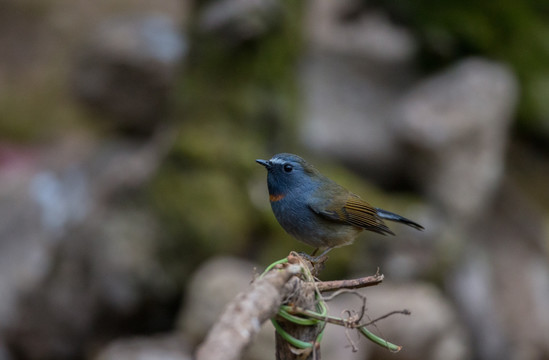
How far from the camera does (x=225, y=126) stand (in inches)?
349

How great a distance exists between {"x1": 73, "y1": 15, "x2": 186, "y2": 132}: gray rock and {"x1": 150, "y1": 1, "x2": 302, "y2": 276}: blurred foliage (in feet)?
7.73

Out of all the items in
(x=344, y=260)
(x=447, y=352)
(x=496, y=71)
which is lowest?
(x=447, y=352)

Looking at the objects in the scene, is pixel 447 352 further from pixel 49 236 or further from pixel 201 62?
pixel 49 236

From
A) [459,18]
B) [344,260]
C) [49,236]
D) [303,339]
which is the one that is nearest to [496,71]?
[459,18]

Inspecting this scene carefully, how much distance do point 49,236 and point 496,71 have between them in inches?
275

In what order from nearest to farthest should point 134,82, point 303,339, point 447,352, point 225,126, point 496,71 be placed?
point 303,339 < point 447,352 < point 225,126 < point 496,71 < point 134,82

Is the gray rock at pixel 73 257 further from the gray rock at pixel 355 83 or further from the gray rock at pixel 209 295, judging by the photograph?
the gray rock at pixel 355 83

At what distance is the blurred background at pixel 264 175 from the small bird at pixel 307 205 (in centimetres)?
254

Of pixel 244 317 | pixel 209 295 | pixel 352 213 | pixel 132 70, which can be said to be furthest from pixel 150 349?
pixel 132 70

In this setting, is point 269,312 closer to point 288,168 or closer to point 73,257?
point 288,168

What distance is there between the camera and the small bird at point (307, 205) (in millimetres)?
3705

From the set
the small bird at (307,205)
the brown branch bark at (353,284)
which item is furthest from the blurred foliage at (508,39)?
the brown branch bark at (353,284)

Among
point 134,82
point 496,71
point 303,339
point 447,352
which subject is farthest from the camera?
point 134,82

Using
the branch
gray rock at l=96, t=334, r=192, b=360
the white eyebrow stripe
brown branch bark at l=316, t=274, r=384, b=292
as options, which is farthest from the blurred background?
the branch
